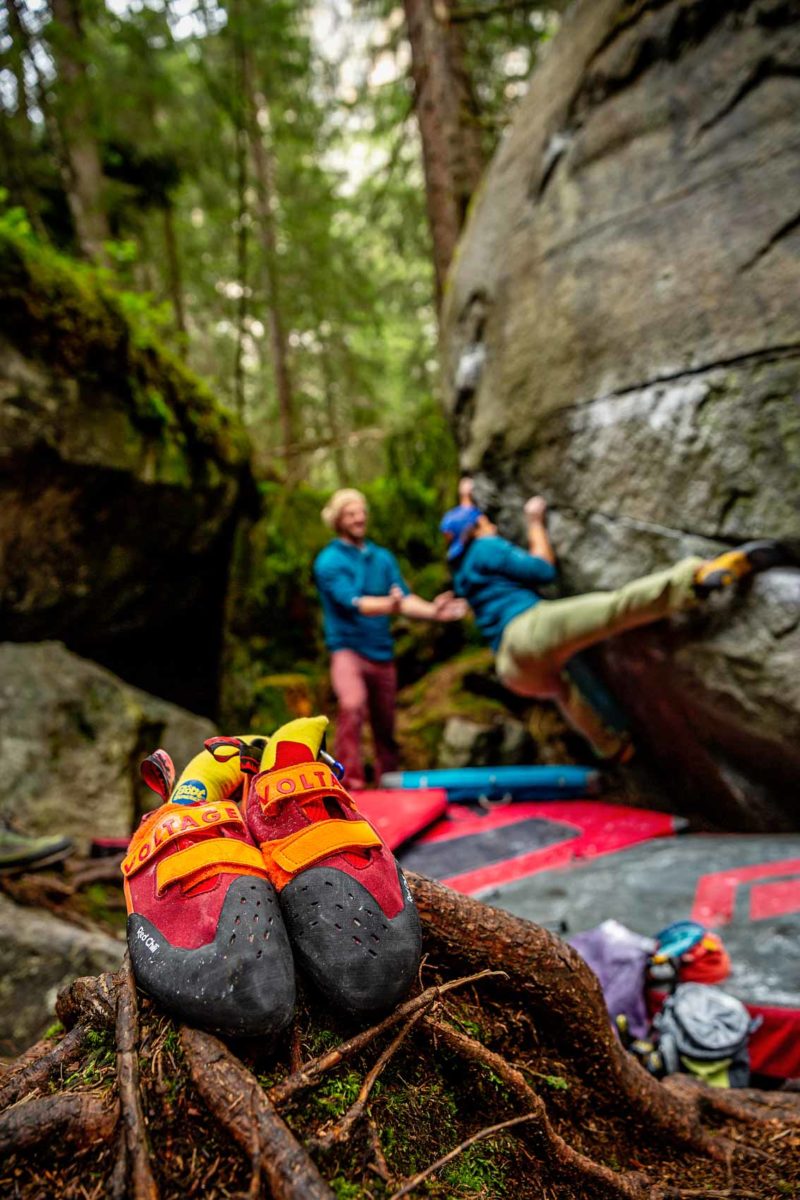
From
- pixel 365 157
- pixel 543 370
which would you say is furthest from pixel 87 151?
pixel 543 370

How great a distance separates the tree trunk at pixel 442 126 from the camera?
299 inches

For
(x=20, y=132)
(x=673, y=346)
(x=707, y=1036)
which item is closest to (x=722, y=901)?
(x=707, y=1036)

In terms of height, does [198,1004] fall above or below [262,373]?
below

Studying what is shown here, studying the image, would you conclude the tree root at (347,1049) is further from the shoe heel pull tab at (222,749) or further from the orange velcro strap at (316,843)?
the shoe heel pull tab at (222,749)

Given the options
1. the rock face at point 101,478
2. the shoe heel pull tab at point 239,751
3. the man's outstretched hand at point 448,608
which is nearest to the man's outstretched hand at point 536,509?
the man's outstretched hand at point 448,608

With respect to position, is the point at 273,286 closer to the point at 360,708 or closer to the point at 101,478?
the point at 101,478

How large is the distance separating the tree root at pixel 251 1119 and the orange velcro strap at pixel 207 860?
24 cm

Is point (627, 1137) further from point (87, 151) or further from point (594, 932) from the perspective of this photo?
point (87, 151)

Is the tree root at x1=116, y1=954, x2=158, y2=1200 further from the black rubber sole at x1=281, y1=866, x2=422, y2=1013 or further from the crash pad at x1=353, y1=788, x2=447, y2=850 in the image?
the crash pad at x1=353, y1=788, x2=447, y2=850

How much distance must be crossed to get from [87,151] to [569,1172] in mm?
10020

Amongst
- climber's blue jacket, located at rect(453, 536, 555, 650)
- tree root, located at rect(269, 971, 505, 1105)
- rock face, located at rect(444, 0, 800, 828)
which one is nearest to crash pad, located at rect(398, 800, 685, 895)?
rock face, located at rect(444, 0, 800, 828)

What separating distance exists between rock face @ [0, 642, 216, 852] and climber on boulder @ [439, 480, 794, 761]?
8.12ft

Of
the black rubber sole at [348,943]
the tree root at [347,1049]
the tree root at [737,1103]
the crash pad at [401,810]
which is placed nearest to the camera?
the tree root at [347,1049]

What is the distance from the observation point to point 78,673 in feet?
14.8
